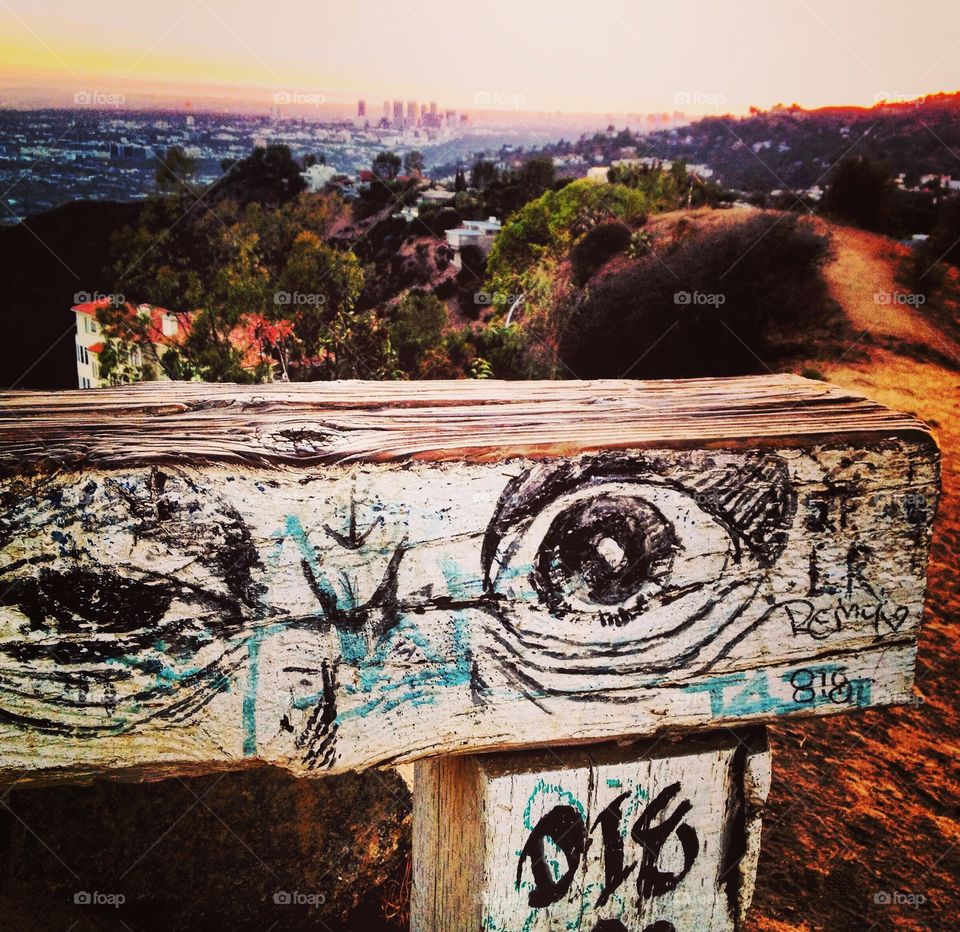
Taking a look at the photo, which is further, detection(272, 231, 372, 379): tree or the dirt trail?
the dirt trail

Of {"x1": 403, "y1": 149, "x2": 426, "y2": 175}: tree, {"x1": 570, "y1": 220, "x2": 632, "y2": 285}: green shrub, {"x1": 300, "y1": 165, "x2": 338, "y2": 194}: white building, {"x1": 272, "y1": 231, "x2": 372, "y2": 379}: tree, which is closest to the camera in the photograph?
{"x1": 272, "y1": 231, "x2": 372, "y2": 379}: tree

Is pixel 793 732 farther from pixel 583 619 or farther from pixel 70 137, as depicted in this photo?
pixel 70 137

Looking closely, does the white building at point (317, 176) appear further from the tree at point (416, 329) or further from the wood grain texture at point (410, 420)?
the wood grain texture at point (410, 420)

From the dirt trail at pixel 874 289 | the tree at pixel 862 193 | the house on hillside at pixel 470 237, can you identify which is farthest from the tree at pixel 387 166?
the tree at pixel 862 193

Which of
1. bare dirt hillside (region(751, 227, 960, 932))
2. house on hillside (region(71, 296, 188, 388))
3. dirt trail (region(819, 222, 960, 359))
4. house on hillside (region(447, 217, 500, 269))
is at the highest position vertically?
house on hillside (region(447, 217, 500, 269))

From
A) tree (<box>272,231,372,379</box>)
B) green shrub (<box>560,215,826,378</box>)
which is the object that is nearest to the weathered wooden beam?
tree (<box>272,231,372,379</box>)

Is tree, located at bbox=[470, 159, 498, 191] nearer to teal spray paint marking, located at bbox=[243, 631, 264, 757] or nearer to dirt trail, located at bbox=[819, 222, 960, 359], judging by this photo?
dirt trail, located at bbox=[819, 222, 960, 359]

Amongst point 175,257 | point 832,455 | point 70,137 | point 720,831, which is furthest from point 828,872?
point 175,257
